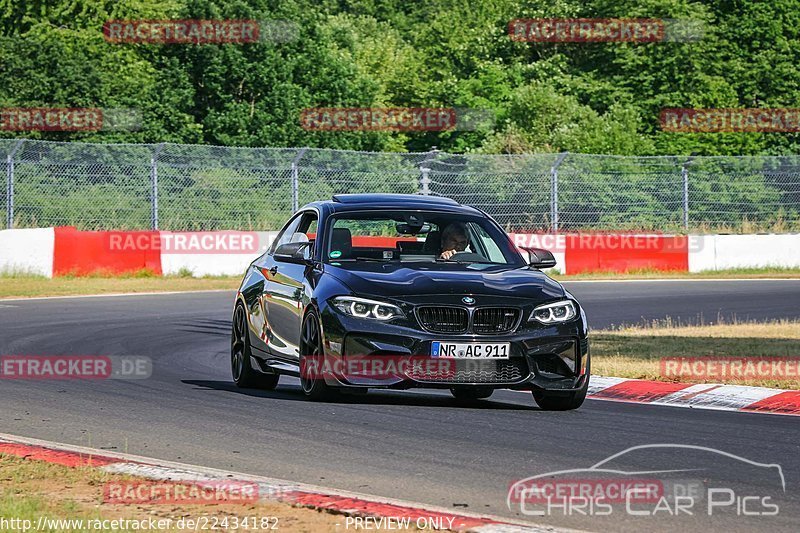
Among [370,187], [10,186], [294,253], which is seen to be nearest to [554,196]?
[370,187]

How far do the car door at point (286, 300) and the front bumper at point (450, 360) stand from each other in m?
0.76

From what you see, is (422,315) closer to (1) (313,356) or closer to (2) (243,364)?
(1) (313,356)

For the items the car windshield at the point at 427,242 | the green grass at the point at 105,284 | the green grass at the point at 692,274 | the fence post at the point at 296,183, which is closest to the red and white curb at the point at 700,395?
the car windshield at the point at 427,242

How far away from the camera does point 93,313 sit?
21.3 metres

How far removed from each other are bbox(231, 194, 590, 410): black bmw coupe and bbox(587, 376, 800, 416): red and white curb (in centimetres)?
128

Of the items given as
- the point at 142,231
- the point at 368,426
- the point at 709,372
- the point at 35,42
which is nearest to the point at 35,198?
the point at 142,231

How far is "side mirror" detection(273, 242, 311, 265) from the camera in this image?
1138 cm

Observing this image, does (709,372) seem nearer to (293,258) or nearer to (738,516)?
(293,258)

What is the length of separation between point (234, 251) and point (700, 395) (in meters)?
18.6

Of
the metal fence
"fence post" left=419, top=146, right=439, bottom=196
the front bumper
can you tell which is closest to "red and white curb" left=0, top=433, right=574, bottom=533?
the front bumper

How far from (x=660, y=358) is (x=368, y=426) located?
5.69m

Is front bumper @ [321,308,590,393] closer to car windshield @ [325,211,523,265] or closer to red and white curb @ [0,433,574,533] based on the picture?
car windshield @ [325,211,523,265]

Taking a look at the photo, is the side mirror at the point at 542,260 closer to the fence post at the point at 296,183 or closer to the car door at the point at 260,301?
the car door at the point at 260,301

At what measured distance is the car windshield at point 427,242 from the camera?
11.5 metres
